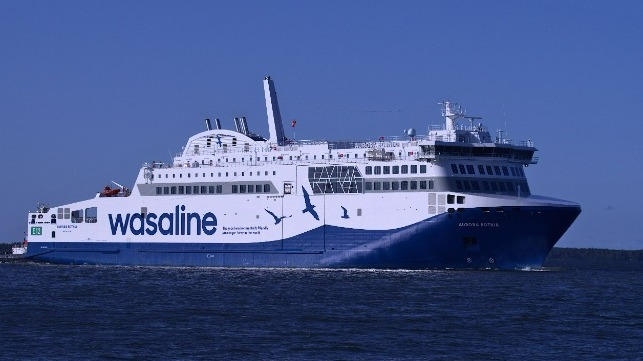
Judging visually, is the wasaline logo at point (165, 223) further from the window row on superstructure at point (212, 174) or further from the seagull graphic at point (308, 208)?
the seagull graphic at point (308, 208)

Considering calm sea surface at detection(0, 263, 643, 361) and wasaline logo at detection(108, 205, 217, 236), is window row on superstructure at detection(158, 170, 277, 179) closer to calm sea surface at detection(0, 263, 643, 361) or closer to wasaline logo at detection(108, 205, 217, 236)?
wasaline logo at detection(108, 205, 217, 236)

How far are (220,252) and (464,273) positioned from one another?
17238mm

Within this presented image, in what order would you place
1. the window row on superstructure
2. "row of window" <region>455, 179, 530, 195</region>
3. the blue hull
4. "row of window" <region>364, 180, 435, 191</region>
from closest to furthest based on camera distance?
the blue hull < "row of window" <region>364, 180, 435, 191</region> < "row of window" <region>455, 179, 530, 195</region> < the window row on superstructure

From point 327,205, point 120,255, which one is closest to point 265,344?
point 327,205

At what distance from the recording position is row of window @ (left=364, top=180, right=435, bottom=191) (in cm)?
6134

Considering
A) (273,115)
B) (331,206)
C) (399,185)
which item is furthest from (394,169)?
(273,115)

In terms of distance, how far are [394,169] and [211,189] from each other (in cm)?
1332

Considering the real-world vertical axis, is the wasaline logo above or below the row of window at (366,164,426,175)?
below

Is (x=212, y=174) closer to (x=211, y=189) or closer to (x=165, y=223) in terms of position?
(x=211, y=189)

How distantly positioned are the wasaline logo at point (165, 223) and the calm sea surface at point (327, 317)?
31.1ft

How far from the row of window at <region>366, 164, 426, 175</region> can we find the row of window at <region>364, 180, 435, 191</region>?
2.03 feet

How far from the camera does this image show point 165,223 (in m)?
71.6

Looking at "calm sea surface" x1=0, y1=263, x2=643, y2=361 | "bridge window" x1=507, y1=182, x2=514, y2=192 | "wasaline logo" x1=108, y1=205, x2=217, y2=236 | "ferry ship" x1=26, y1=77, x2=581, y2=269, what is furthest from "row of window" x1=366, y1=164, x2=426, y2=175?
"wasaline logo" x1=108, y1=205, x2=217, y2=236

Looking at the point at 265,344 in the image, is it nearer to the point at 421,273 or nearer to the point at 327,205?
the point at 421,273
